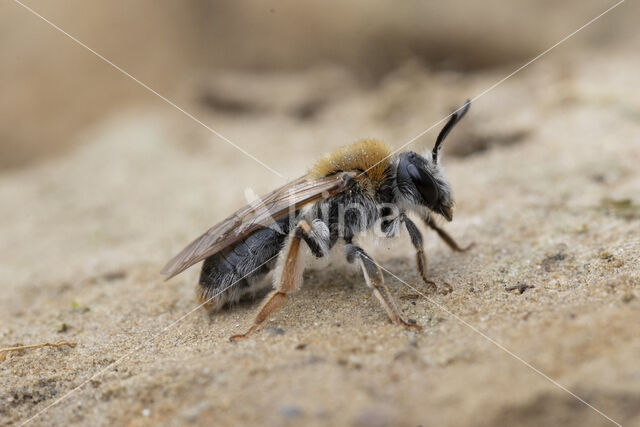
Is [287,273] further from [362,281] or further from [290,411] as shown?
[290,411]

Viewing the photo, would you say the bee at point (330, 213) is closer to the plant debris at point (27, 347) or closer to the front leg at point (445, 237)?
the front leg at point (445, 237)

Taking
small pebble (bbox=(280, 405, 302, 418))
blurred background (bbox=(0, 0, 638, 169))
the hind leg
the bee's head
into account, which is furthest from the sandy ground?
blurred background (bbox=(0, 0, 638, 169))

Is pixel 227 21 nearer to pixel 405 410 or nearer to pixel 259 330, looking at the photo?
pixel 259 330

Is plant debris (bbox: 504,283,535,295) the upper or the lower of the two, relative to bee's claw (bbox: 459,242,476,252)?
lower

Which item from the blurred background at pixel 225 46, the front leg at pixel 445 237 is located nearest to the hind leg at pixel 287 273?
the front leg at pixel 445 237

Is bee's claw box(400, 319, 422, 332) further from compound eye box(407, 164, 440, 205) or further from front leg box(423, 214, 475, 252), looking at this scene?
front leg box(423, 214, 475, 252)

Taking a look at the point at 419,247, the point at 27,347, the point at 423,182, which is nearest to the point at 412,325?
the point at 419,247
